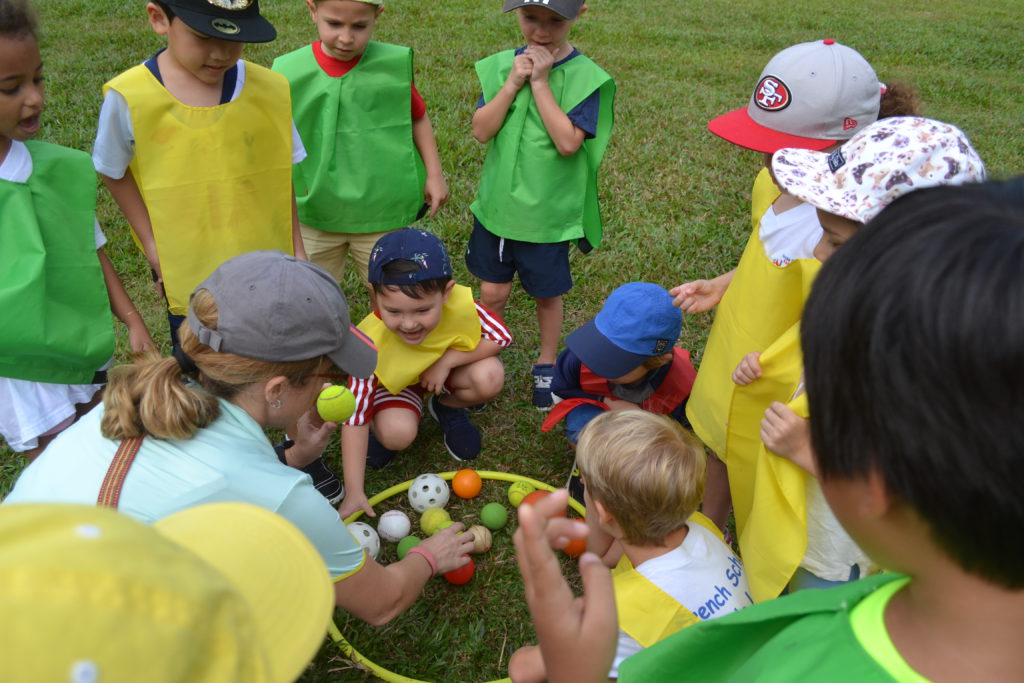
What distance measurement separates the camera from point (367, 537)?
3225 millimetres

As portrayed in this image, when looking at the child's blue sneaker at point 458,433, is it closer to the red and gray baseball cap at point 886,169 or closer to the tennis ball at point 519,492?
the tennis ball at point 519,492

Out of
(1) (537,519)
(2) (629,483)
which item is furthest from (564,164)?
(1) (537,519)

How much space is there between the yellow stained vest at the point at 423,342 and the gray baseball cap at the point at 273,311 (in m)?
1.22

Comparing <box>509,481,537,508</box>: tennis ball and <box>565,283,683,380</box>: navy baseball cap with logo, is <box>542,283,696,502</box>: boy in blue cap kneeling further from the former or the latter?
<box>509,481,537,508</box>: tennis ball

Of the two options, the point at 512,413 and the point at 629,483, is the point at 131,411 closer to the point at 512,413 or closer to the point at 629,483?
the point at 629,483

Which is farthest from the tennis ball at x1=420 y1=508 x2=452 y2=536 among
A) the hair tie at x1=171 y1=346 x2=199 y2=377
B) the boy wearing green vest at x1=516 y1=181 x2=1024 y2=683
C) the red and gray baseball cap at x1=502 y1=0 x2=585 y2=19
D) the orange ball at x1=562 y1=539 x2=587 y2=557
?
the boy wearing green vest at x1=516 y1=181 x2=1024 y2=683

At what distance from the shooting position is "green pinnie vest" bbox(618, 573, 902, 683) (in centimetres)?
98

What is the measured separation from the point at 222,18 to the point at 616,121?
201 inches

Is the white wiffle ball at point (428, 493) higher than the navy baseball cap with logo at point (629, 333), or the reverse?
the navy baseball cap with logo at point (629, 333)

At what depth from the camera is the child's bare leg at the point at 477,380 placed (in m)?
3.76

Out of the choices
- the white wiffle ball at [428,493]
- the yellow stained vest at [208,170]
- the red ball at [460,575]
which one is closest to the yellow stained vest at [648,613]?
the red ball at [460,575]

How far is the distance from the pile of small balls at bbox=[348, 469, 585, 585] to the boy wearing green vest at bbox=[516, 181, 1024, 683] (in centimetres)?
220

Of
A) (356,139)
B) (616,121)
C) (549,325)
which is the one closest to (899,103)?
(549,325)

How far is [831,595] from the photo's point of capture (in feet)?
3.60
